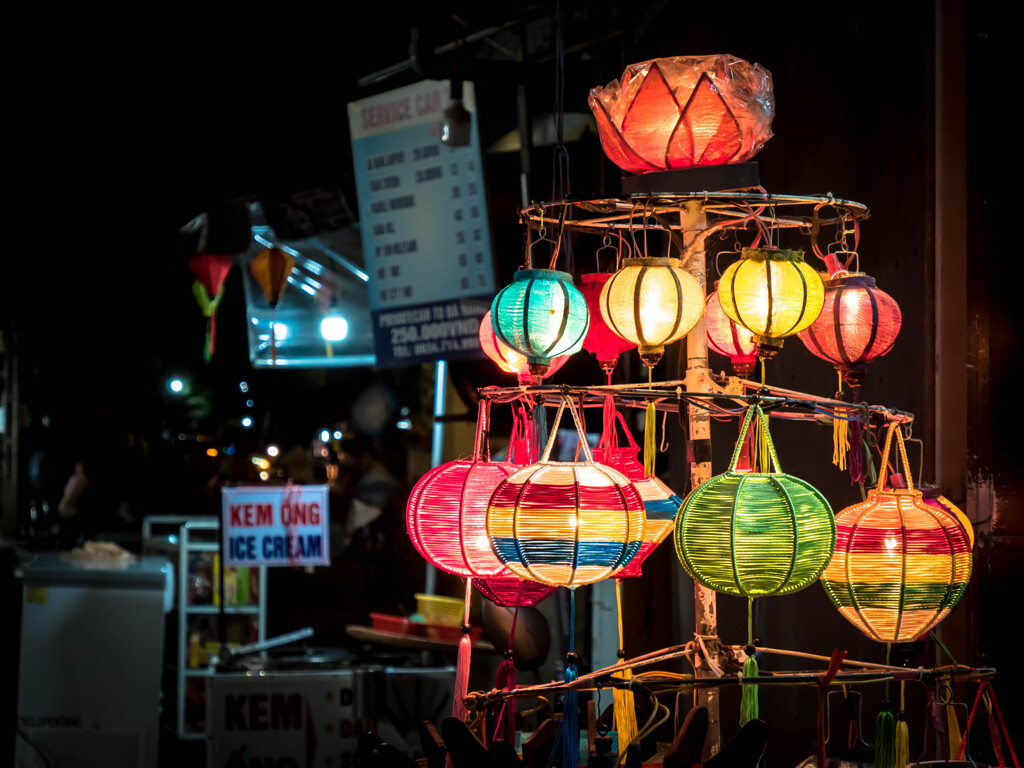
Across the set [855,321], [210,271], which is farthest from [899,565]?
[210,271]

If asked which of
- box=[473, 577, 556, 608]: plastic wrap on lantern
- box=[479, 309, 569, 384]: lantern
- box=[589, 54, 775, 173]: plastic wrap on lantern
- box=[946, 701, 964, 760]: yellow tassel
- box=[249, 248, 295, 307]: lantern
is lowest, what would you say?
box=[946, 701, 964, 760]: yellow tassel

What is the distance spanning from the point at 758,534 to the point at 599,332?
1145 millimetres

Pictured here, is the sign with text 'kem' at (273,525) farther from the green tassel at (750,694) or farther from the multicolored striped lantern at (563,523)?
the green tassel at (750,694)

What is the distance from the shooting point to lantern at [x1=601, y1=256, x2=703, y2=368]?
2.88 m

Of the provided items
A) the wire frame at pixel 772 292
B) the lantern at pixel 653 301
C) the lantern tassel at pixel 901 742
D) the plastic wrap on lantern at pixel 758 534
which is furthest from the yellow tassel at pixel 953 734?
the lantern at pixel 653 301

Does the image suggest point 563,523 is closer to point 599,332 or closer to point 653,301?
point 653,301

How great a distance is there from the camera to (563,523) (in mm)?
2602

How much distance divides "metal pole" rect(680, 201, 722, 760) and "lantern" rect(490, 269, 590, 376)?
38cm

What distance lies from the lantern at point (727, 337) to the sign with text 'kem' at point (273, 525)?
17.3ft

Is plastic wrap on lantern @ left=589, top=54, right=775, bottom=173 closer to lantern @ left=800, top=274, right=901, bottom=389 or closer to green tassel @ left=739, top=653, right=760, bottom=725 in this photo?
lantern @ left=800, top=274, right=901, bottom=389

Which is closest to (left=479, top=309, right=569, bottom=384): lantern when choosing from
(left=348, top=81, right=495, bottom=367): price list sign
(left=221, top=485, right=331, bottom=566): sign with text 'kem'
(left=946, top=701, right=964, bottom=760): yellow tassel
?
(left=946, top=701, right=964, bottom=760): yellow tassel

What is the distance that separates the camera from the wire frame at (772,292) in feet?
9.17

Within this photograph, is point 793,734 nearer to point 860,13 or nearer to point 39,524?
point 860,13

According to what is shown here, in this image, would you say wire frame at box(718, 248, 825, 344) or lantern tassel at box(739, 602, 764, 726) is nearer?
lantern tassel at box(739, 602, 764, 726)
